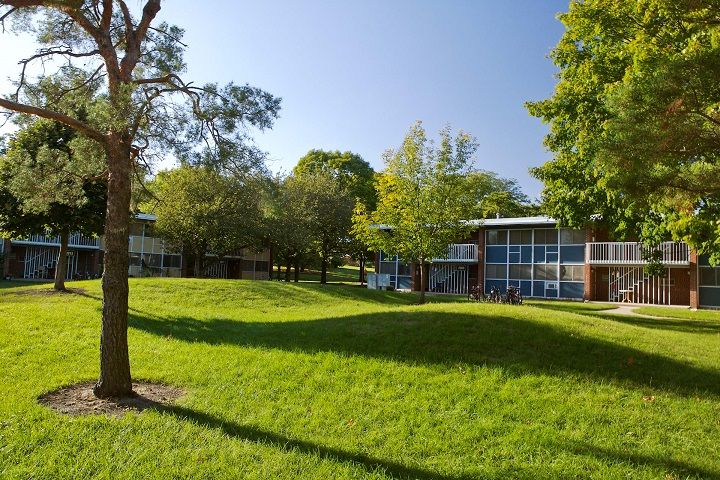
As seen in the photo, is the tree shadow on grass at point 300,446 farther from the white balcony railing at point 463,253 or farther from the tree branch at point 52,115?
A: the white balcony railing at point 463,253

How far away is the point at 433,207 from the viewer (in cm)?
1930

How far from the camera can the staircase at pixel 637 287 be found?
29.2 metres

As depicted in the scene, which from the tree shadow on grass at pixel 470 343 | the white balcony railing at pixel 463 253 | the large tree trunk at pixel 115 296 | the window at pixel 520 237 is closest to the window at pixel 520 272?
the window at pixel 520 237

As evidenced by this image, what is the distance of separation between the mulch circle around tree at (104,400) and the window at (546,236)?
29.4 m

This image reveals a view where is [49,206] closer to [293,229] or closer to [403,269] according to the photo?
[293,229]

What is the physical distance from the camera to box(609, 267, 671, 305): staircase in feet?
95.9

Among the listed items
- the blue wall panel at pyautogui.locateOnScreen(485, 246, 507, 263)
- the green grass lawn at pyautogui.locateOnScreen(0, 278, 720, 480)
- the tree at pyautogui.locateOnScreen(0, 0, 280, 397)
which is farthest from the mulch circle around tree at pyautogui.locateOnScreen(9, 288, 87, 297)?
the blue wall panel at pyautogui.locateOnScreen(485, 246, 507, 263)

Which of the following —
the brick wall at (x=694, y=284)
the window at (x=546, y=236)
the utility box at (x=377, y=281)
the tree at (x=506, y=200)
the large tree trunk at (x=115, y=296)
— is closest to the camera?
the large tree trunk at (x=115, y=296)

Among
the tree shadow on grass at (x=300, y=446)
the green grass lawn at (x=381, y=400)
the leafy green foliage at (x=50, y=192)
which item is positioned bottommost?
the tree shadow on grass at (x=300, y=446)

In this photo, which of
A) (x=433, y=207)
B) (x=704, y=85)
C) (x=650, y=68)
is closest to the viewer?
(x=704, y=85)

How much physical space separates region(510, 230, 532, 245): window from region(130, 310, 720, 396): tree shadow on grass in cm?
2347

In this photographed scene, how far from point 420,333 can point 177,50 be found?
647 cm

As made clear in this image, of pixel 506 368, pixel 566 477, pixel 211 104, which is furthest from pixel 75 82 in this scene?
pixel 566 477

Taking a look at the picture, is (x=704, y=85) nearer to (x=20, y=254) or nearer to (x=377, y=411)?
(x=377, y=411)
